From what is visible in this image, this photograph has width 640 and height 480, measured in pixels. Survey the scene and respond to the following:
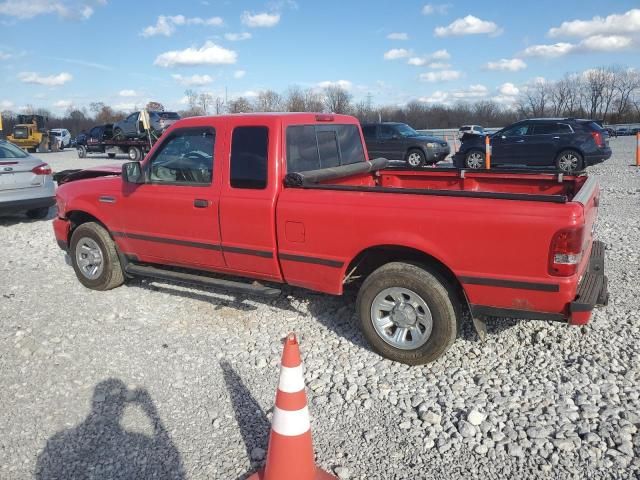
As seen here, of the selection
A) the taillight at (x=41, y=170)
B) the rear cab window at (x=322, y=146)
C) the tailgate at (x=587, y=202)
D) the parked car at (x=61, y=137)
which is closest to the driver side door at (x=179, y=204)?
the rear cab window at (x=322, y=146)

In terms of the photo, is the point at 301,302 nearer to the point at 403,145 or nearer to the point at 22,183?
the point at 22,183

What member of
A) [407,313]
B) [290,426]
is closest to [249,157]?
[407,313]

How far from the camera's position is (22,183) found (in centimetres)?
945

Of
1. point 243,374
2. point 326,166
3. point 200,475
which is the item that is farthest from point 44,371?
point 326,166

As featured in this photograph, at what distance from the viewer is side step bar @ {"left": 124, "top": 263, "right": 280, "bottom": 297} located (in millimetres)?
4613

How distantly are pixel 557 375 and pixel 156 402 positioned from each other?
2.85 meters

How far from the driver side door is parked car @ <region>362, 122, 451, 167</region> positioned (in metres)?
13.6

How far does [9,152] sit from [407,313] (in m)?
8.81

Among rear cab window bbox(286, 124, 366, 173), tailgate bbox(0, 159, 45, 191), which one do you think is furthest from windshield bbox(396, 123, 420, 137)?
rear cab window bbox(286, 124, 366, 173)

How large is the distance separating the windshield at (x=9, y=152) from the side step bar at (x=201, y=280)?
565 cm

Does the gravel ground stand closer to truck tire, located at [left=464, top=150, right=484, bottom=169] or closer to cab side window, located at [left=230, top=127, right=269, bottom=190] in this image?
cab side window, located at [left=230, top=127, right=269, bottom=190]

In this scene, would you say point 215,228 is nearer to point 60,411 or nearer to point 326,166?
point 326,166

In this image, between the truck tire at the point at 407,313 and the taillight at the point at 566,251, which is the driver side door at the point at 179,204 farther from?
the taillight at the point at 566,251

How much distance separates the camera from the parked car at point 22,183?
30.2 ft
